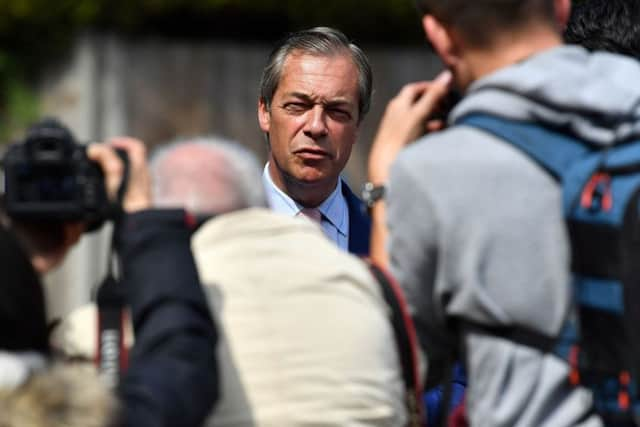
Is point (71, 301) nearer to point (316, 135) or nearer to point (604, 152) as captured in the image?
point (316, 135)

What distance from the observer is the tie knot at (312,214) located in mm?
4234

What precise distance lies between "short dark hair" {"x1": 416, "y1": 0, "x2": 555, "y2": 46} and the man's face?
169 centimetres

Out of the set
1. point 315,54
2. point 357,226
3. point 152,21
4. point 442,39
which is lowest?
point 152,21

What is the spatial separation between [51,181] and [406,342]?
687 mm

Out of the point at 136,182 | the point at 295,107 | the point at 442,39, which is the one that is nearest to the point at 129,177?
the point at 136,182

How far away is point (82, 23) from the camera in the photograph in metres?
9.21

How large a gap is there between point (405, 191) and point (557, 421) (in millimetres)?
484

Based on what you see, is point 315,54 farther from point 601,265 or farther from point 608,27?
point 601,265

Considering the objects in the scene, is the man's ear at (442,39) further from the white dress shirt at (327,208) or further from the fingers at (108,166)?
the white dress shirt at (327,208)

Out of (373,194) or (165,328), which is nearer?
(165,328)

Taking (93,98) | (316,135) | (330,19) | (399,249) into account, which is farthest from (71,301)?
(399,249)

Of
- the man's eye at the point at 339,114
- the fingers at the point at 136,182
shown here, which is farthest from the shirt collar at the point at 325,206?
the fingers at the point at 136,182

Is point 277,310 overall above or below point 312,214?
above

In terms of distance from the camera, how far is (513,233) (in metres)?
2.48
